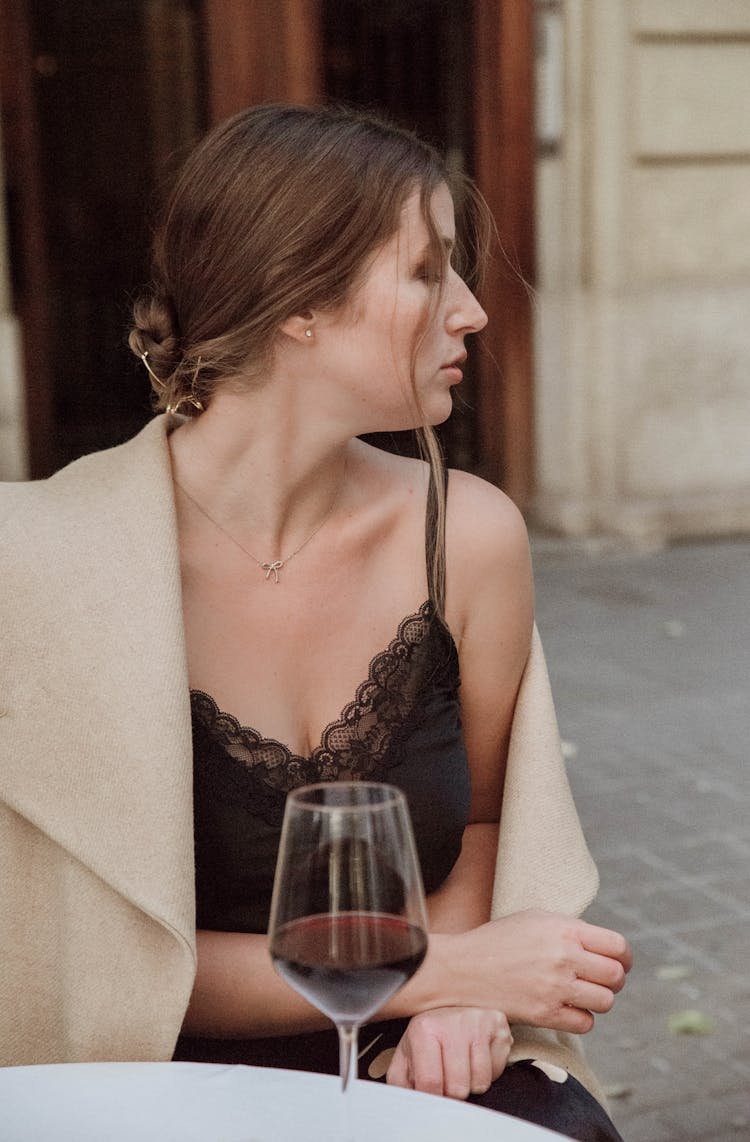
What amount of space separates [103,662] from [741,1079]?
2.23 metres

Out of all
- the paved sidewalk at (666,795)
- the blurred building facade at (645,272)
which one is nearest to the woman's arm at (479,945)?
the paved sidewalk at (666,795)

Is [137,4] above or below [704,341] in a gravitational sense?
above

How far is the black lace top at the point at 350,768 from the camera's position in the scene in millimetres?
2096

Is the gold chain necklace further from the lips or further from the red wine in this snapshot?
the red wine

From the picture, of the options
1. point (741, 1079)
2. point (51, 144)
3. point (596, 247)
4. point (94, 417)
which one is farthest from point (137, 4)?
point (741, 1079)

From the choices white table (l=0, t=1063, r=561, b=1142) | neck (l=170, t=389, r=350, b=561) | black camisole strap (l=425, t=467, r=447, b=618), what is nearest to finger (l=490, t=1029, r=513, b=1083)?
white table (l=0, t=1063, r=561, b=1142)

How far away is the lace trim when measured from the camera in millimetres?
2146

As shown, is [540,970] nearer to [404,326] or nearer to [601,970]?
[601,970]

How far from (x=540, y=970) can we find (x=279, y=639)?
0.62 metres

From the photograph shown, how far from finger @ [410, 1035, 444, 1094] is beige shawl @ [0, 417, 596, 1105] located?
12cm

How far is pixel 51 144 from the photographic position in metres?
14.2

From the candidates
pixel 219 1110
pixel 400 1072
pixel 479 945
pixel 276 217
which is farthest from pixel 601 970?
pixel 276 217

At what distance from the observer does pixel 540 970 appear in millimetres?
1915

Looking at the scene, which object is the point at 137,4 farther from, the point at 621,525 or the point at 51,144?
the point at 621,525
